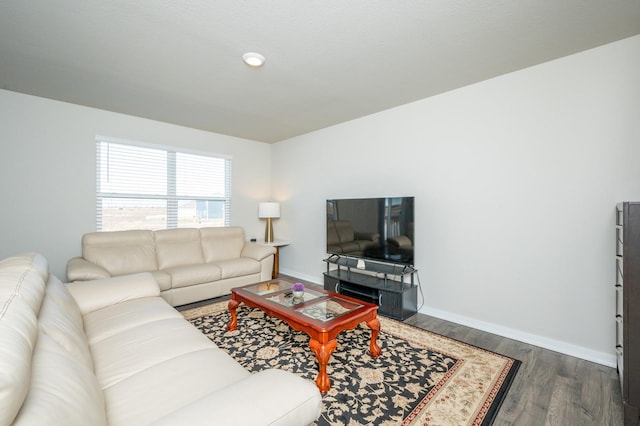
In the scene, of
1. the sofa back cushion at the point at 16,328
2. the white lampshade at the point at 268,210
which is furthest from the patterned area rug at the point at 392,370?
the white lampshade at the point at 268,210

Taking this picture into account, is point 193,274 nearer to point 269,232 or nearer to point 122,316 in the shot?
point 122,316

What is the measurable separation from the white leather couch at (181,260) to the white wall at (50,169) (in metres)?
0.46

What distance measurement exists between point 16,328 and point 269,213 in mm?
4161

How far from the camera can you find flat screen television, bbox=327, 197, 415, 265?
126 inches

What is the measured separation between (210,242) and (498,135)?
12.7ft

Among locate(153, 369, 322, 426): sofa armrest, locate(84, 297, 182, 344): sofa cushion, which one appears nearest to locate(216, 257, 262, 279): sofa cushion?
locate(84, 297, 182, 344): sofa cushion

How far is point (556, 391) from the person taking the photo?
6.28 feet

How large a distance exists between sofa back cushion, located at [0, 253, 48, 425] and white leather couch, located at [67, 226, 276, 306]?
1634 mm

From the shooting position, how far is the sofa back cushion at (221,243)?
13.7ft

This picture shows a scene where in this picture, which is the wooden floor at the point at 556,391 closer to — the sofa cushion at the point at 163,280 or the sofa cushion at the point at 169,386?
the sofa cushion at the point at 169,386

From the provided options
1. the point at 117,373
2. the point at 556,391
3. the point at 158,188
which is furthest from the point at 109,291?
the point at 556,391

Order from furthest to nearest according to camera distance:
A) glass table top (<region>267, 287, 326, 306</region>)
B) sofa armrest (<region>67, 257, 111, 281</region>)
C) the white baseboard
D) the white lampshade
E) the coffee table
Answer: the white lampshade
sofa armrest (<region>67, 257, 111, 281</region>)
glass table top (<region>267, 287, 326, 306</region>)
the white baseboard
the coffee table

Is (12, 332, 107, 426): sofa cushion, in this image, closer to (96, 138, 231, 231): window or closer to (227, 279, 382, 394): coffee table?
(227, 279, 382, 394): coffee table

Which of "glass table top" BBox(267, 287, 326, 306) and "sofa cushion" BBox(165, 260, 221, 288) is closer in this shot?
"glass table top" BBox(267, 287, 326, 306)
